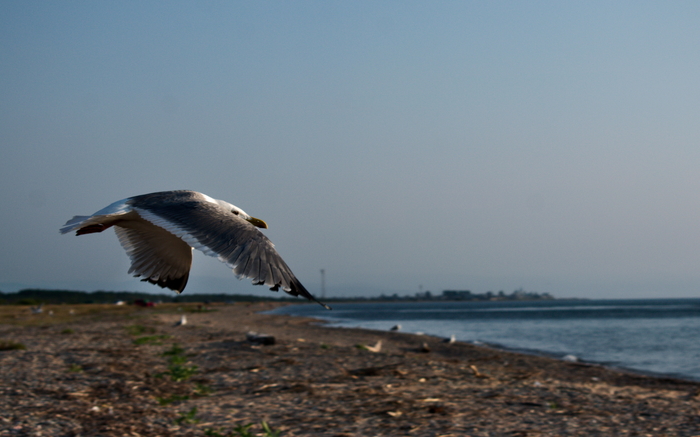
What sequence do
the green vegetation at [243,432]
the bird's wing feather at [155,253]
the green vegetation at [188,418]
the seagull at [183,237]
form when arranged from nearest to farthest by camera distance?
the seagull at [183,237] → the green vegetation at [243,432] → the bird's wing feather at [155,253] → the green vegetation at [188,418]

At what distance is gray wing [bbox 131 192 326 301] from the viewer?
11.1 ft

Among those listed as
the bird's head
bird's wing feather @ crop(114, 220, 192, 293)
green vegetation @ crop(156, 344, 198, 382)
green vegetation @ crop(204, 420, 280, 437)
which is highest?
the bird's head

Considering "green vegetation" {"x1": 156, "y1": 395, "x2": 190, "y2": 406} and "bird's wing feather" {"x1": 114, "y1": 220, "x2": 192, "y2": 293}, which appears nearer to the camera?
"bird's wing feather" {"x1": 114, "y1": 220, "x2": 192, "y2": 293}

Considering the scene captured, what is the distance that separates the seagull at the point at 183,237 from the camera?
11.5ft

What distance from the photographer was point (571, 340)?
25062 mm

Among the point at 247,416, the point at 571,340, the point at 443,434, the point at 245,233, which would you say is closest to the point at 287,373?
the point at 247,416

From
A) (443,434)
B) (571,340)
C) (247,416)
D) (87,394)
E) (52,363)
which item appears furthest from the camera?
(571,340)

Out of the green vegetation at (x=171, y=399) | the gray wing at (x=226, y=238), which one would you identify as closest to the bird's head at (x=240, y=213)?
the gray wing at (x=226, y=238)

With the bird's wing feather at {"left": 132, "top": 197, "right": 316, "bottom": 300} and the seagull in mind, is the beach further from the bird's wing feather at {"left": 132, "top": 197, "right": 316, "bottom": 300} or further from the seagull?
the bird's wing feather at {"left": 132, "top": 197, "right": 316, "bottom": 300}

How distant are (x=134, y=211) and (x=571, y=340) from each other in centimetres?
2427

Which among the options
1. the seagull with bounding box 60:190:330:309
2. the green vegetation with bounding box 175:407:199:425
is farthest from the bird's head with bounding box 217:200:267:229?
the green vegetation with bounding box 175:407:199:425

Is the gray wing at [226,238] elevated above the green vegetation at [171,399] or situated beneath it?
elevated above

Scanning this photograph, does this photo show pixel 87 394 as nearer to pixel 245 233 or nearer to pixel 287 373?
pixel 287 373

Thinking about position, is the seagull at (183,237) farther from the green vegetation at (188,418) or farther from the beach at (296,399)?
the beach at (296,399)
